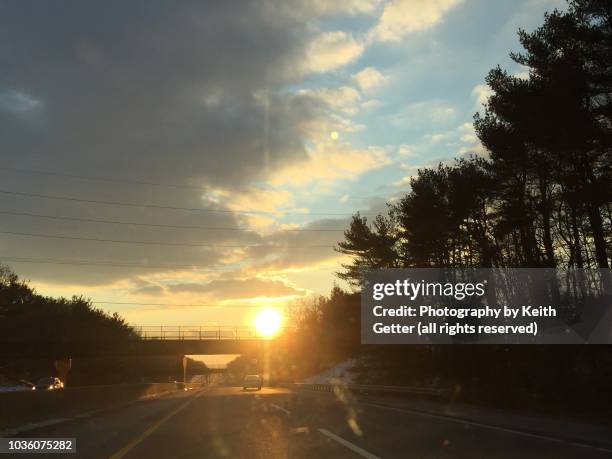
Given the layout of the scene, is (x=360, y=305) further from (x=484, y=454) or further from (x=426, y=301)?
(x=484, y=454)

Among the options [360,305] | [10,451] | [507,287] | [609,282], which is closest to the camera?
[10,451]

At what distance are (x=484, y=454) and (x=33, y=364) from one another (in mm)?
104566

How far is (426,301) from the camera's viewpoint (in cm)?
4584

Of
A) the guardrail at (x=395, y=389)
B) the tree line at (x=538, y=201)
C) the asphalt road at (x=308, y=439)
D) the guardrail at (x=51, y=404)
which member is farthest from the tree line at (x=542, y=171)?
the guardrail at (x=51, y=404)

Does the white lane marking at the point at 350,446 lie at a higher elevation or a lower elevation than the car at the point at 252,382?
higher

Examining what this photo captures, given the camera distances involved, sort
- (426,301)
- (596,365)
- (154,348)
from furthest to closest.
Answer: (154,348) < (426,301) < (596,365)

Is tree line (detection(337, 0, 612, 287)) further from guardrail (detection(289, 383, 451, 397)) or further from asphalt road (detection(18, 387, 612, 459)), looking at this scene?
asphalt road (detection(18, 387, 612, 459))

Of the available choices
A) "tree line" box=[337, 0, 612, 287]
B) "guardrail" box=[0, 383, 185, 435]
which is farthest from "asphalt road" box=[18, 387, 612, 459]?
"tree line" box=[337, 0, 612, 287]

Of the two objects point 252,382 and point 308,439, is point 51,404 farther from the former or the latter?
point 252,382

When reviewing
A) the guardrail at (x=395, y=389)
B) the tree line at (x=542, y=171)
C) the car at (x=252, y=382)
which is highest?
the tree line at (x=542, y=171)

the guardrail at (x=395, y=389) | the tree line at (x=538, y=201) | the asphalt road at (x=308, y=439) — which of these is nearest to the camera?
the asphalt road at (x=308, y=439)

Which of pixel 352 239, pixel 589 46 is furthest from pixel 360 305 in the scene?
pixel 589 46

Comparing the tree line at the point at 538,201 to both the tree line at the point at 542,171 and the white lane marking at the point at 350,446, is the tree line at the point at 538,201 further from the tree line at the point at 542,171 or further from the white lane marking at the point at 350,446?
the white lane marking at the point at 350,446

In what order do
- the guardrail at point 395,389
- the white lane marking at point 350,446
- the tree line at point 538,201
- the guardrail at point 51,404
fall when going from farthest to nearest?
the guardrail at point 395,389
the tree line at point 538,201
the guardrail at point 51,404
the white lane marking at point 350,446
